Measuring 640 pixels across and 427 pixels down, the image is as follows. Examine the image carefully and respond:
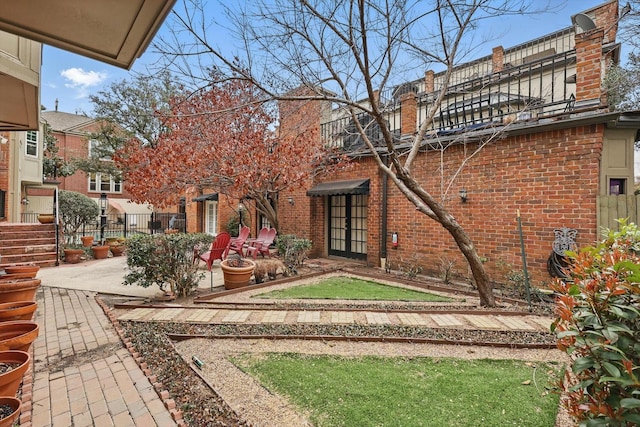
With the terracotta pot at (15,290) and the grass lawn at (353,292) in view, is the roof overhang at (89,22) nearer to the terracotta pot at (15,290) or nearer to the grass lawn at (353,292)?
the terracotta pot at (15,290)

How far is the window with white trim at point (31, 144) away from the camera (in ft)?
48.3

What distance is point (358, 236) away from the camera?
1074 cm

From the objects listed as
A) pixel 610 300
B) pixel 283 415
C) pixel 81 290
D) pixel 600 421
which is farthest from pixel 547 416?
pixel 81 290

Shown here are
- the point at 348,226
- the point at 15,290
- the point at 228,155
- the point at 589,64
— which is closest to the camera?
the point at 15,290

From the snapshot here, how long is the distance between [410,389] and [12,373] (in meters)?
3.07

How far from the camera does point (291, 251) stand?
848cm

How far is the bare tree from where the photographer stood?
470cm

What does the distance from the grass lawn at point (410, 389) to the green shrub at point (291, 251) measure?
4.69 meters

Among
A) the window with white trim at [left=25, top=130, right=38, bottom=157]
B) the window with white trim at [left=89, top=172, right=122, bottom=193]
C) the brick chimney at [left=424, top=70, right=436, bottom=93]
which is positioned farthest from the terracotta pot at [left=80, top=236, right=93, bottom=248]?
the window with white trim at [left=89, top=172, right=122, bottom=193]

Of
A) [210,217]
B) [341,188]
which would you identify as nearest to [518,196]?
[341,188]

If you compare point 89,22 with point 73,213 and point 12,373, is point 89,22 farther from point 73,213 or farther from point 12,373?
point 73,213

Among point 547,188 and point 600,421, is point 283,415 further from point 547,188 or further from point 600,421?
point 547,188

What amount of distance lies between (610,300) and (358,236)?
30.2ft

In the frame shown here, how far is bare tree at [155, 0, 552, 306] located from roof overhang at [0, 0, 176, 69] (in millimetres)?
2085
